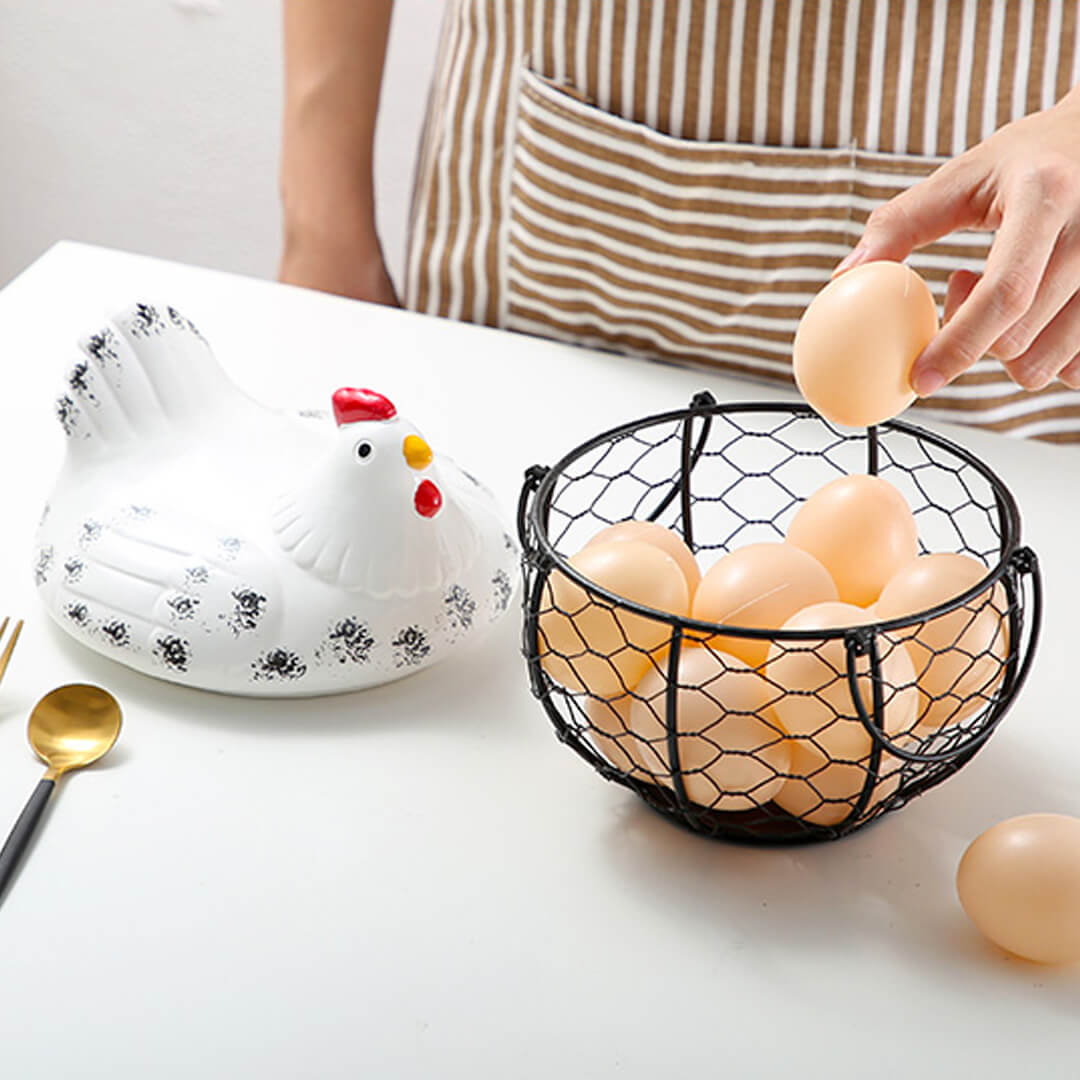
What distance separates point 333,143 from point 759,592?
81cm

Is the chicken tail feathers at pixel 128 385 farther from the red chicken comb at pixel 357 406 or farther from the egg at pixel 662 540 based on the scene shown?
the egg at pixel 662 540

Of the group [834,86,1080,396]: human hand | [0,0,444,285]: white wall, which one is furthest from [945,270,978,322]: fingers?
[0,0,444,285]: white wall

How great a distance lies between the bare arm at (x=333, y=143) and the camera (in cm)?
119

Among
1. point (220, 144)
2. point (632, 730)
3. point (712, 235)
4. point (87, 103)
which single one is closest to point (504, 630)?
point (632, 730)

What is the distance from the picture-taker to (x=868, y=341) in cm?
55

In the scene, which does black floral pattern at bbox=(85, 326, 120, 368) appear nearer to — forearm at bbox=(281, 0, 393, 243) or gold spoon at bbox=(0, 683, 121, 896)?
gold spoon at bbox=(0, 683, 121, 896)

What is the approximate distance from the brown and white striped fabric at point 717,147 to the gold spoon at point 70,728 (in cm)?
55

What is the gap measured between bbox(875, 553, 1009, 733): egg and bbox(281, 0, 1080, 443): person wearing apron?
459 mm

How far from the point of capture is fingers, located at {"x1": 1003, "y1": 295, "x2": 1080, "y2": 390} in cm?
64

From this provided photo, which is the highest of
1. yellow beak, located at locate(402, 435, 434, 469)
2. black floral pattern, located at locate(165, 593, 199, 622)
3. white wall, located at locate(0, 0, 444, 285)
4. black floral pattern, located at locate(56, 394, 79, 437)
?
yellow beak, located at locate(402, 435, 434, 469)

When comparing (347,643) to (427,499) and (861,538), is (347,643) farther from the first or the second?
(861,538)

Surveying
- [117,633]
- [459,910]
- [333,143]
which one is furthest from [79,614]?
[333,143]

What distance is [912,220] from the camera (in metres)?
0.64

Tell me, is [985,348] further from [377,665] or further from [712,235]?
[712,235]
